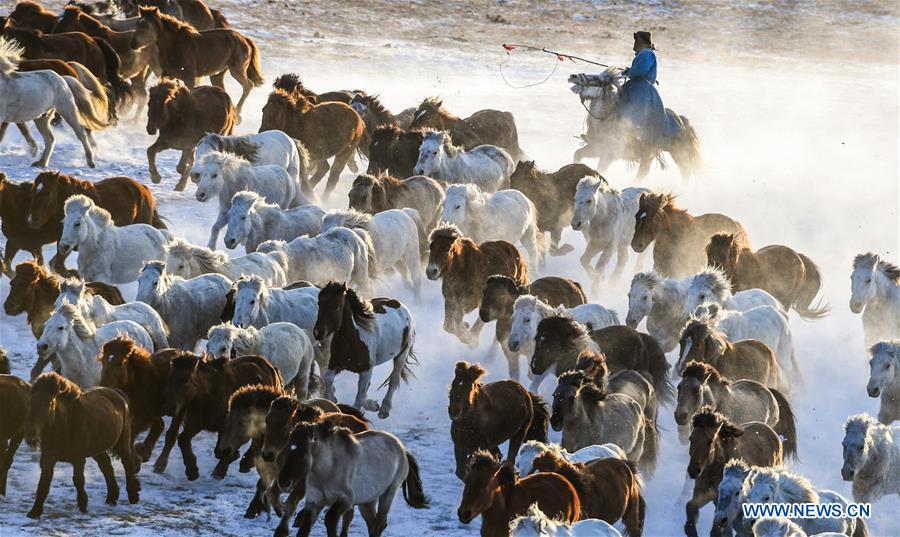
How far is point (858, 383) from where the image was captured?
49.6 feet

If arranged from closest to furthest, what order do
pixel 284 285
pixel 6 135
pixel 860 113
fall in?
pixel 284 285, pixel 6 135, pixel 860 113

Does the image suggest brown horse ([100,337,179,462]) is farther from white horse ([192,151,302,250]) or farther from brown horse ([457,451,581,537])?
white horse ([192,151,302,250])

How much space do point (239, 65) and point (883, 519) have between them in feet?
41.6

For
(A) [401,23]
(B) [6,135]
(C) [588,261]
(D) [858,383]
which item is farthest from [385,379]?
(A) [401,23]

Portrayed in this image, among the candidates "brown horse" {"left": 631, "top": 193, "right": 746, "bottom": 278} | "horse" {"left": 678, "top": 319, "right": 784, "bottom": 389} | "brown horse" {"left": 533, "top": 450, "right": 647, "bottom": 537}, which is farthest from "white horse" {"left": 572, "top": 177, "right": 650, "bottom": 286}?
"brown horse" {"left": 533, "top": 450, "right": 647, "bottom": 537}

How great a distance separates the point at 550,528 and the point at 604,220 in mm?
9422

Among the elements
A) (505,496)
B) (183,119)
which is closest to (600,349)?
(505,496)

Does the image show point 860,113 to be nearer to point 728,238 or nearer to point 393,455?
point 728,238

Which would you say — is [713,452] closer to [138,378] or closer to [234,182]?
[138,378]

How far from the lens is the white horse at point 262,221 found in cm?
1457

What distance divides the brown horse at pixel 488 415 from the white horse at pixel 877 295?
5328mm

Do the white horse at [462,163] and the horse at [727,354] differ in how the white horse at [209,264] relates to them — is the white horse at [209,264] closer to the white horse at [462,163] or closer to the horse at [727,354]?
the horse at [727,354]

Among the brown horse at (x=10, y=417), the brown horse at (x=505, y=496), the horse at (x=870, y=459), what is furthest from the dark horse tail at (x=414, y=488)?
the horse at (x=870, y=459)

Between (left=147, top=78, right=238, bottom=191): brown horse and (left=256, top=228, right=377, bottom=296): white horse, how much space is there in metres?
3.95
